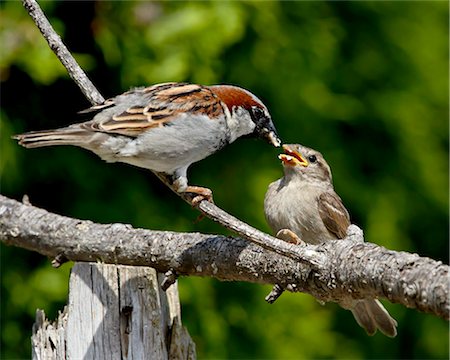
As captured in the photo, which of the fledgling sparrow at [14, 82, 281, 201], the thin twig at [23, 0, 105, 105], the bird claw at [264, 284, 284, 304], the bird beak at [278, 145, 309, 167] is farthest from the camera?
the bird beak at [278, 145, 309, 167]

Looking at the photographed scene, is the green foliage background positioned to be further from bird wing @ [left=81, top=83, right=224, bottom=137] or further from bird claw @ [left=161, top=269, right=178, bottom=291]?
bird claw @ [left=161, top=269, right=178, bottom=291]

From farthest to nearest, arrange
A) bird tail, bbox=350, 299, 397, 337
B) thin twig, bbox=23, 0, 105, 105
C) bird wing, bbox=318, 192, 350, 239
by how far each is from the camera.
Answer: bird wing, bbox=318, 192, 350, 239 < bird tail, bbox=350, 299, 397, 337 < thin twig, bbox=23, 0, 105, 105

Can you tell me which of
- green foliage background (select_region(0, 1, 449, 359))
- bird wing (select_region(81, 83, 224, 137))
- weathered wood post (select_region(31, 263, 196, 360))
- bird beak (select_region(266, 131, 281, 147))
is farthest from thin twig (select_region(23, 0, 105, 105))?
green foliage background (select_region(0, 1, 449, 359))

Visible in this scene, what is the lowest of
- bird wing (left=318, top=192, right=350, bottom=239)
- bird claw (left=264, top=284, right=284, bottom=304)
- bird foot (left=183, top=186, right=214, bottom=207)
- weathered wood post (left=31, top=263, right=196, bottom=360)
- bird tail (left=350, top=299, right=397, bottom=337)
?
bird claw (left=264, top=284, right=284, bottom=304)

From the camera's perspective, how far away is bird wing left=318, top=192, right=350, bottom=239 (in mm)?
3852

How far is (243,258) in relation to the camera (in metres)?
2.56

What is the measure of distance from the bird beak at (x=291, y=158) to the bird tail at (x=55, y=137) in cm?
106

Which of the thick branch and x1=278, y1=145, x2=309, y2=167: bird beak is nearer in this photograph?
the thick branch

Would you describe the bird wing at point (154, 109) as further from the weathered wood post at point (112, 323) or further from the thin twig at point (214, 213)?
the weathered wood post at point (112, 323)

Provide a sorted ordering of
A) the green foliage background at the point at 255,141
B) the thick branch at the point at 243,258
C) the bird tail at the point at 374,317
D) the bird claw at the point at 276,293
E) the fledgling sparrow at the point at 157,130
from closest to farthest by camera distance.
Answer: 1. the thick branch at the point at 243,258
2. the bird claw at the point at 276,293
3. the fledgling sparrow at the point at 157,130
4. the bird tail at the point at 374,317
5. the green foliage background at the point at 255,141

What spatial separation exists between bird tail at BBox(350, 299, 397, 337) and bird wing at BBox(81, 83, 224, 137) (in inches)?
37.7

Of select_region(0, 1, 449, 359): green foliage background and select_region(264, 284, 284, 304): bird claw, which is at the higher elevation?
select_region(0, 1, 449, 359): green foliage background

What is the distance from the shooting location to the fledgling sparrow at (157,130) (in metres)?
3.18

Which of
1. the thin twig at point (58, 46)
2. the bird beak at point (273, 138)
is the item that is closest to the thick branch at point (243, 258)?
the thin twig at point (58, 46)
